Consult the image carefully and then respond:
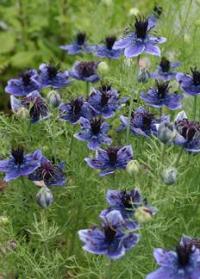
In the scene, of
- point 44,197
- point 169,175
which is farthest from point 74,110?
point 169,175

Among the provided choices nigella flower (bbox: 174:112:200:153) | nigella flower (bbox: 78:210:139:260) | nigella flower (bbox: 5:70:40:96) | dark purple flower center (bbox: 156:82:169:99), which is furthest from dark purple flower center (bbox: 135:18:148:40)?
nigella flower (bbox: 78:210:139:260)

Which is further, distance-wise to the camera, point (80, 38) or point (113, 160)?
point (80, 38)

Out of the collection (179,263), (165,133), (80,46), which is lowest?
(80,46)

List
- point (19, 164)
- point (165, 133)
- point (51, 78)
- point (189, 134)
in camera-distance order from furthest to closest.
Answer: point (51, 78), point (19, 164), point (189, 134), point (165, 133)

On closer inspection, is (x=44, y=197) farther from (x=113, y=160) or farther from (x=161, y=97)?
(x=161, y=97)

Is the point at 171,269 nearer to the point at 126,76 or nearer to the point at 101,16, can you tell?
the point at 126,76

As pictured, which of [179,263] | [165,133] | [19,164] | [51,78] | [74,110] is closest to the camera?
[179,263]

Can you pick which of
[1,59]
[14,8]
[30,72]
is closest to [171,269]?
[30,72]
